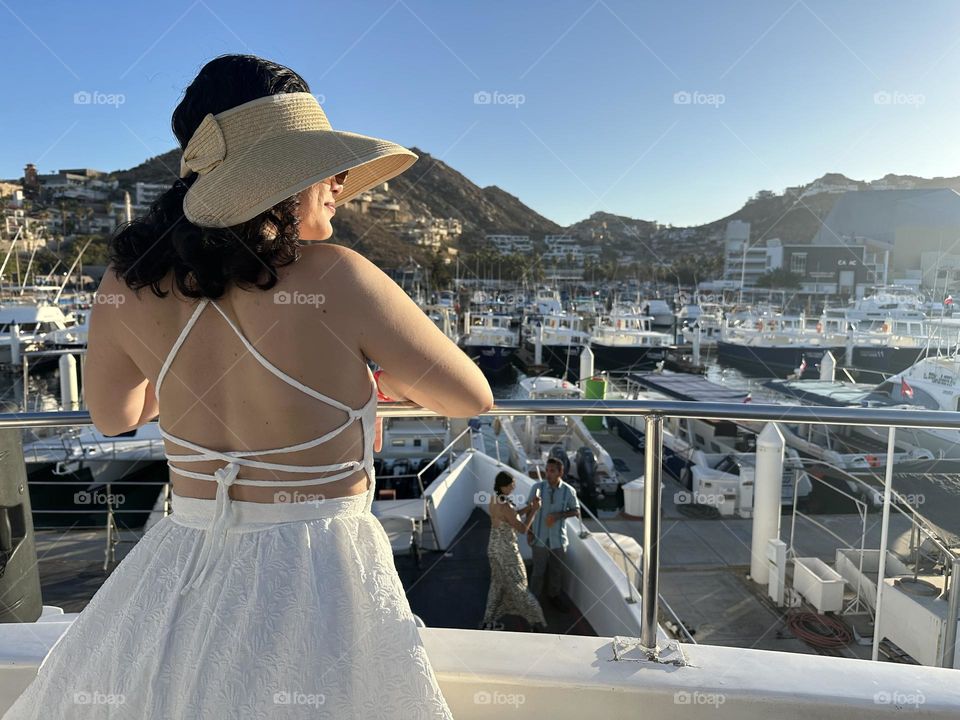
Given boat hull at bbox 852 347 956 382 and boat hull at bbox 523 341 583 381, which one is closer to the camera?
boat hull at bbox 852 347 956 382

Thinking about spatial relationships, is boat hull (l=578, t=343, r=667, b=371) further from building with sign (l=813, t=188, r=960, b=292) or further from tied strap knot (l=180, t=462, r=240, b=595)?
tied strap knot (l=180, t=462, r=240, b=595)

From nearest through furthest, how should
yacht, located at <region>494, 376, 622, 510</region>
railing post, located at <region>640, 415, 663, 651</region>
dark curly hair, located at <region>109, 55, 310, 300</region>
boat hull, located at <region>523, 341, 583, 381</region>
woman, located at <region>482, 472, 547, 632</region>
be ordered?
1. dark curly hair, located at <region>109, 55, 310, 300</region>
2. railing post, located at <region>640, 415, 663, 651</region>
3. woman, located at <region>482, 472, 547, 632</region>
4. yacht, located at <region>494, 376, 622, 510</region>
5. boat hull, located at <region>523, 341, 583, 381</region>

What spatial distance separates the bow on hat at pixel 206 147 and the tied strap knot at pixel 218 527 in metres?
0.37

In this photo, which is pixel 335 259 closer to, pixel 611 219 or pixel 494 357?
pixel 494 357

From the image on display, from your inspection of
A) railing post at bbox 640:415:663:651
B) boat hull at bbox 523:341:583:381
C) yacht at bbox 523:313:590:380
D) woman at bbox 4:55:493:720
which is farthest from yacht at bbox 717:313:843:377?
woman at bbox 4:55:493:720

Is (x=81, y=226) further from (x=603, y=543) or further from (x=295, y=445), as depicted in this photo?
(x=295, y=445)

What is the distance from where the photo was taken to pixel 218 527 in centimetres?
84

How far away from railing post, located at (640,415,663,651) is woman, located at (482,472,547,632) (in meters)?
3.02

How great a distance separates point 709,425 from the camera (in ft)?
48.9

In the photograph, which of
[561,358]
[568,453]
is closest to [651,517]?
[568,453]

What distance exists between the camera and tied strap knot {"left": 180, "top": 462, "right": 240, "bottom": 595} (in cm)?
82

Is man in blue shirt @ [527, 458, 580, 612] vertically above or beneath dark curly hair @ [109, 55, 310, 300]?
beneath

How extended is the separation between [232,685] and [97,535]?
938cm

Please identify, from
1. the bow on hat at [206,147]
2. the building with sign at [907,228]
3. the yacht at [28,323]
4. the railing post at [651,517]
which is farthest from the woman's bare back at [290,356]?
the yacht at [28,323]
